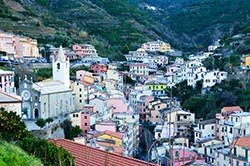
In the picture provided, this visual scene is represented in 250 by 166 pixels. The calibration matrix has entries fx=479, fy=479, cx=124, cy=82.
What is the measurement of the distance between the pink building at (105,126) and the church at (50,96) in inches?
88.9

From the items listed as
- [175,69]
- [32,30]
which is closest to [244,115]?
[175,69]

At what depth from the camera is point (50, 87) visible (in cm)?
2553

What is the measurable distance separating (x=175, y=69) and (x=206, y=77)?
951cm

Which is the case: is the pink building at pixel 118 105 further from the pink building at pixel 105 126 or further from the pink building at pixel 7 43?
the pink building at pixel 7 43

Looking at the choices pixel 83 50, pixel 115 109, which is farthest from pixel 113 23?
pixel 115 109

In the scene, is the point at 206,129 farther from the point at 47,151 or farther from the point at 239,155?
the point at 47,151

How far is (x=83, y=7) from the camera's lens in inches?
2613

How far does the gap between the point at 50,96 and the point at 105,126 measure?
11.2 feet

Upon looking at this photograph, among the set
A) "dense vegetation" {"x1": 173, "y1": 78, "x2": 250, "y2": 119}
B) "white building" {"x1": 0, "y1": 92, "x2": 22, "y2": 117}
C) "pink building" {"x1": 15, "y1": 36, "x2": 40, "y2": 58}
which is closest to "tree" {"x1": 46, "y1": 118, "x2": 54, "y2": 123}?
"white building" {"x1": 0, "y1": 92, "x2": 22, "y2": 117}

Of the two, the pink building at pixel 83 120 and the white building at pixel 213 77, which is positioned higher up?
the white building at pixel 213 77

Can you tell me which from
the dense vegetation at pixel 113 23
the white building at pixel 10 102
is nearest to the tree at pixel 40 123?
the white building at pixel 10 102

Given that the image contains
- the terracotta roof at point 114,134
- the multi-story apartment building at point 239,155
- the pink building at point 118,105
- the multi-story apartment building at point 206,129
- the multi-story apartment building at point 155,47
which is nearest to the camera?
the multi-story apartment building at point 239,155

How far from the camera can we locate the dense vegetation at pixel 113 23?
49.1 meters

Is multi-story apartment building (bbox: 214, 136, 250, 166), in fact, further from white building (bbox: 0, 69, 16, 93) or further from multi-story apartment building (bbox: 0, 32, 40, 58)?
multi-story apartment building (bbox: 0, 32, 40, 58)
